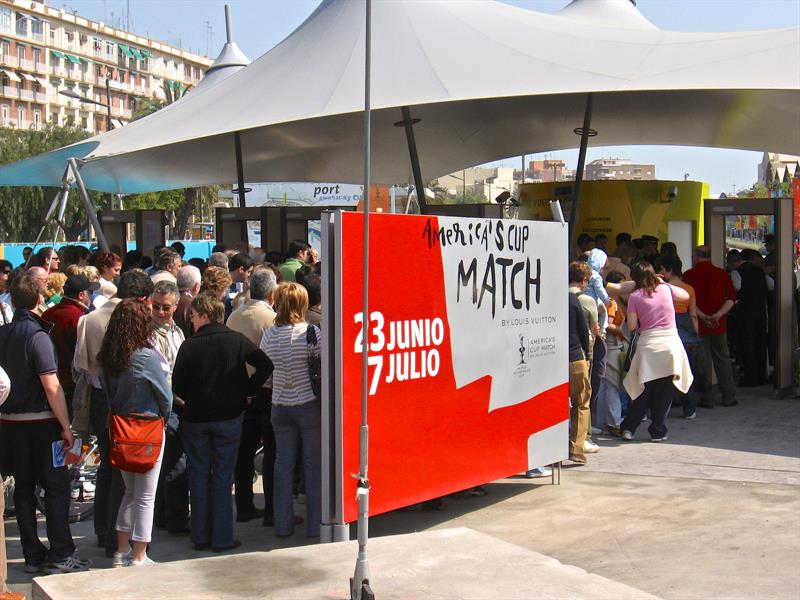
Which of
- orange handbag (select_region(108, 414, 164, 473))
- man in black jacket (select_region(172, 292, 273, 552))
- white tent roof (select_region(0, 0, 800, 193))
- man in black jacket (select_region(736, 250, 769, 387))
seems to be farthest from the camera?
man in black jacket (select_region(736, 250, 769, 387))

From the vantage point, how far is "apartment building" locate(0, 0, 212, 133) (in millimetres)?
112875

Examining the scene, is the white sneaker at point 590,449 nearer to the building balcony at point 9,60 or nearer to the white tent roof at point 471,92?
the white tent roof at point 471,92

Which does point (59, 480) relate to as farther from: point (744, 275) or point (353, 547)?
point (744, 275)

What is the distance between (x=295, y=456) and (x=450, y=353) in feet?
4.06

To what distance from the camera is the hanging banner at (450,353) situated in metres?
6.55

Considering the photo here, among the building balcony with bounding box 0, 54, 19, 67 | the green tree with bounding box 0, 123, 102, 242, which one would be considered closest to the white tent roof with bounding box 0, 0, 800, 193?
the green tree with bounding box 0, 123, 102, 242

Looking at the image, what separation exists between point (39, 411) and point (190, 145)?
15.2m

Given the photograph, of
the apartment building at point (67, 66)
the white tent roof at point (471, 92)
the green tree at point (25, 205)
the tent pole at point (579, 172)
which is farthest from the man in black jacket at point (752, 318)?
the apartment building at point (67, 66)

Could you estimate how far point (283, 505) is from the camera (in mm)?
7266

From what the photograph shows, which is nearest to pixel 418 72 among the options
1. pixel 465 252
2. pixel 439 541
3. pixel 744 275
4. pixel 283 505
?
pixel 744 275

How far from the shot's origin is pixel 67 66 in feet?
401

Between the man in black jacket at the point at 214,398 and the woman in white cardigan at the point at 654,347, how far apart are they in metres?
4.71

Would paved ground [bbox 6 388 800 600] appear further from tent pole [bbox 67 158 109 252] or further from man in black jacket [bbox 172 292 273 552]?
tent pole [bbox 67 158 109 252]

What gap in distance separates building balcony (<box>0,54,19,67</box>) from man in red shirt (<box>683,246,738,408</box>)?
11009cm
